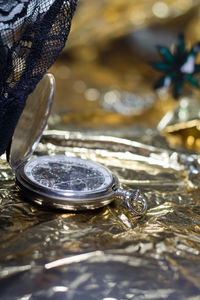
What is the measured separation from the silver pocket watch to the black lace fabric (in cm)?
8

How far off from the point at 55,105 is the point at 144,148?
20.2 inches

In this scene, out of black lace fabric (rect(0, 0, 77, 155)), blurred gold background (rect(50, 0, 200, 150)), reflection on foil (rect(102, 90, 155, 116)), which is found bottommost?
reflection on foil (rect(102, 90, 155, 116))

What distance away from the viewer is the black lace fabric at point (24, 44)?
549 mm

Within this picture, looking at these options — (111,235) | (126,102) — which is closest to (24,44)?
(111,235)

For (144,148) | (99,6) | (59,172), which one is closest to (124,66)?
(99,6)

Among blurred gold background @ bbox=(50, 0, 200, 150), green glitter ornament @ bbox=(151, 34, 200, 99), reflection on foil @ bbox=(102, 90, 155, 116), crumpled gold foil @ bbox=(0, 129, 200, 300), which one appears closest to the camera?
crumpled gold foil @ bbox=(0, 129, 200, 300)

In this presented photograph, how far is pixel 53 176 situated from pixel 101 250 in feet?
0.54

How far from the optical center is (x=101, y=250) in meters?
0.54

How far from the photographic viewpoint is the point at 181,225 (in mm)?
633

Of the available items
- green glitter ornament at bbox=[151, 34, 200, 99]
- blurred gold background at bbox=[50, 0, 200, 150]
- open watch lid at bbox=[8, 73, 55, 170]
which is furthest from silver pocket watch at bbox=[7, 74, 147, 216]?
blurred gold background at bbox=[50, 0, 200, 150]

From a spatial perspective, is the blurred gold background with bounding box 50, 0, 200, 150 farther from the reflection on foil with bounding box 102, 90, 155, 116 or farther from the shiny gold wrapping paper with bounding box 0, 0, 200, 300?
the shiny gold wrapping paper with bounding box 0, 0, 200, 300

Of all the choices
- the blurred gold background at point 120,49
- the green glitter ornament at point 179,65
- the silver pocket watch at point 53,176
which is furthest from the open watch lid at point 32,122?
the blurred gold background at point 120,49

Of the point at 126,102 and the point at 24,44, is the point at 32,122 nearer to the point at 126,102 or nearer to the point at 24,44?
the point at 24,44

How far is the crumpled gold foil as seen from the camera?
48cm
